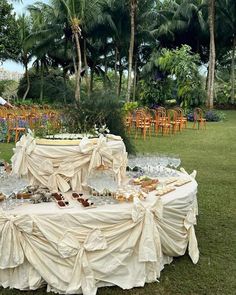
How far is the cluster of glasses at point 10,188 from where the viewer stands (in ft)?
10.3

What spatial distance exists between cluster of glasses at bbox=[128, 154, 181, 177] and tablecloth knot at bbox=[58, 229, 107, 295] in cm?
139

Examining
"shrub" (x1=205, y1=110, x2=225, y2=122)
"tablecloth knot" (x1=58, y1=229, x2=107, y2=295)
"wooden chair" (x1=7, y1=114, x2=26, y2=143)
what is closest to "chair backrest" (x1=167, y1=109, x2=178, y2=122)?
"shrub" (x1=205, y1=110, x2=225, y2=122)

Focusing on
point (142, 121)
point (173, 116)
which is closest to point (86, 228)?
point (142, 121)

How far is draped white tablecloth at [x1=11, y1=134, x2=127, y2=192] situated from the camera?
11.2 ft

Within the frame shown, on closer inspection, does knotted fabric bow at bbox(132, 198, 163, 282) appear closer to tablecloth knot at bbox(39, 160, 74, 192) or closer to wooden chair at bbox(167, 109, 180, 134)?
tablecloth knot at bbox(39, 160, 74, 192)

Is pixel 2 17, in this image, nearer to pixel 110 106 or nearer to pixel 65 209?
pixel 110 106

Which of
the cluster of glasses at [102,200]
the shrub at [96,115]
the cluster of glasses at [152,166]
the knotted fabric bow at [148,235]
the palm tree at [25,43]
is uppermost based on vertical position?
the palm tree at [25,43]

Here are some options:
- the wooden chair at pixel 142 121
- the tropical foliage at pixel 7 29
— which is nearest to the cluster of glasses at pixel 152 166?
the wooden chair at pixel 142 121

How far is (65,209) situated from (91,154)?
606 millimetres

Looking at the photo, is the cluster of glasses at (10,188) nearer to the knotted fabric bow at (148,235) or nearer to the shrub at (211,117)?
the knotted fabric bow at (148,235)

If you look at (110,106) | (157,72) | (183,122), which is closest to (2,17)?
(157,72)

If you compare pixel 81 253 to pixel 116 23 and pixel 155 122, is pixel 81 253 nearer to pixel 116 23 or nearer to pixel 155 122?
pixel 155 122

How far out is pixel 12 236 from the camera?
2850 millimetres

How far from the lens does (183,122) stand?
14.8 metres
